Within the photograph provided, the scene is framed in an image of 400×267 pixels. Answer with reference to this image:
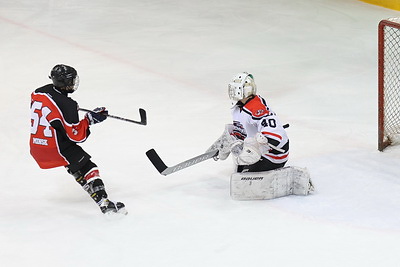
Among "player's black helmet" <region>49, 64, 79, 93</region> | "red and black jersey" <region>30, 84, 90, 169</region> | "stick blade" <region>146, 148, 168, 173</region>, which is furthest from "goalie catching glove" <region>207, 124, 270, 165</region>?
"player's black helmet" <region>49, 64, 79, 93</region>

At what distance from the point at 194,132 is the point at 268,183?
1.23m

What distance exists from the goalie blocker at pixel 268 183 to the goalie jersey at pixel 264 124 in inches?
3.8

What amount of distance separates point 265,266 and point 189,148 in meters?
1.56

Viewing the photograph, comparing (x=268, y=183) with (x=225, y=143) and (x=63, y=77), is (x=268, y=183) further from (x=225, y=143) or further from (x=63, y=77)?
(x=63, y=77)

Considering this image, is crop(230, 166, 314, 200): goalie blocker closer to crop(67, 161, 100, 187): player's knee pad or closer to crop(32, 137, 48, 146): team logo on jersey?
crop(67, 161, 100, 187): player's knee pad

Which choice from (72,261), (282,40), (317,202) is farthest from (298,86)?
(72,261)

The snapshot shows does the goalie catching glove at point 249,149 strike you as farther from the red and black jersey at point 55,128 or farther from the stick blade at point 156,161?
the red and black jersey at point 55,128

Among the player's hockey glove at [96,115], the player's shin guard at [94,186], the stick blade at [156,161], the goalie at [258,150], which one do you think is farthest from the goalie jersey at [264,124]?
the player's shin guard at [94,186]

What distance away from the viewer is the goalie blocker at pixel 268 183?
A: 4066 millimetres

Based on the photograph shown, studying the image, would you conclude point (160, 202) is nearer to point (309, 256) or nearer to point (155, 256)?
point (155, 256)

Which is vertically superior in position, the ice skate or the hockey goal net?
the hockey goal net

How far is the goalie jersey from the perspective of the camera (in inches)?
157

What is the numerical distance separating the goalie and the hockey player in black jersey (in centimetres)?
63

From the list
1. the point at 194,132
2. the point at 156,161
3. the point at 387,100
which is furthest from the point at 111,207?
the point at 387,100
